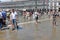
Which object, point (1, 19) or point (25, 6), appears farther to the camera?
point (25, 6)

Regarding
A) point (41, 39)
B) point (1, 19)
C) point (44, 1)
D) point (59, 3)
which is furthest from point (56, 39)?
point (59, 3)

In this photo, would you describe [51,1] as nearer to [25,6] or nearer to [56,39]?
[25,6]

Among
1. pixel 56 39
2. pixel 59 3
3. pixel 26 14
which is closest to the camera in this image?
pixel 56 39

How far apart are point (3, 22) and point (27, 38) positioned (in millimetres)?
6109

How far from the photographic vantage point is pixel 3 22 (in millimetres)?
20156

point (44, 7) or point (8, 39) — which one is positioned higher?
point (8, 39)

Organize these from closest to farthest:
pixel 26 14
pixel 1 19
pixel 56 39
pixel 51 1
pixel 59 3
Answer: pixel 56 39
pixel 1 19
pixel 26 14
pixel 51 1
pixel 59 3

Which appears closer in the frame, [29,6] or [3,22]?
[3,22]

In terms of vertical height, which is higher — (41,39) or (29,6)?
(41,39)

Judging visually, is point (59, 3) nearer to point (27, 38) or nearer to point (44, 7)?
point (44, 7)

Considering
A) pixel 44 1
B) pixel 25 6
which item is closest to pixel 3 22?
pixel 25 6

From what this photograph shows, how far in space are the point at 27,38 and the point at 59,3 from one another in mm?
61069

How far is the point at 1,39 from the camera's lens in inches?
571

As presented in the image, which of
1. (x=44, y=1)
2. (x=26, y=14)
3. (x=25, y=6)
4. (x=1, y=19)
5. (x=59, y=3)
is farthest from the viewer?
(x=59, y=3)
